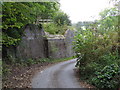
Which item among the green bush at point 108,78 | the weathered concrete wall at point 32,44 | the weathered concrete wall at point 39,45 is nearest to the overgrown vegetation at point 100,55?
the green bush at point 108,78

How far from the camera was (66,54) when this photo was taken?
17.8m

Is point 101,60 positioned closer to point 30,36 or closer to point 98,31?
point 98,31

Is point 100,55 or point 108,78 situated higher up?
point 100,55

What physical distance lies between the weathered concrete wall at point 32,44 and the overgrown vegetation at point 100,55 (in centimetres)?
520

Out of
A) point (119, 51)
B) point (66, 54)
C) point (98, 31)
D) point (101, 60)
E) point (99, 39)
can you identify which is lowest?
point (66, 54)

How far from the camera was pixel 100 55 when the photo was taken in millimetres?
7113

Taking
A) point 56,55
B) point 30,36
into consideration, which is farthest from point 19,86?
point 56,55

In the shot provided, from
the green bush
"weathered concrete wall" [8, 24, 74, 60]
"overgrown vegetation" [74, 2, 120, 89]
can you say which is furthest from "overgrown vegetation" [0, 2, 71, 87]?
the green bush

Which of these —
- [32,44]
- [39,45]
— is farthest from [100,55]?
[39,45]

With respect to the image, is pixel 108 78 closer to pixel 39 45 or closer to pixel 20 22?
pixel 20 22

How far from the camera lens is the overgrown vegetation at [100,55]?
219 inches

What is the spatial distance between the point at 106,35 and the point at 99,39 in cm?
44

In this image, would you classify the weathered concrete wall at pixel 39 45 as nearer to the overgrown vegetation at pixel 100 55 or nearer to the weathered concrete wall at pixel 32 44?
the weathered concrete wall at pixel 32 44

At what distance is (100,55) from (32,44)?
24.7ft
